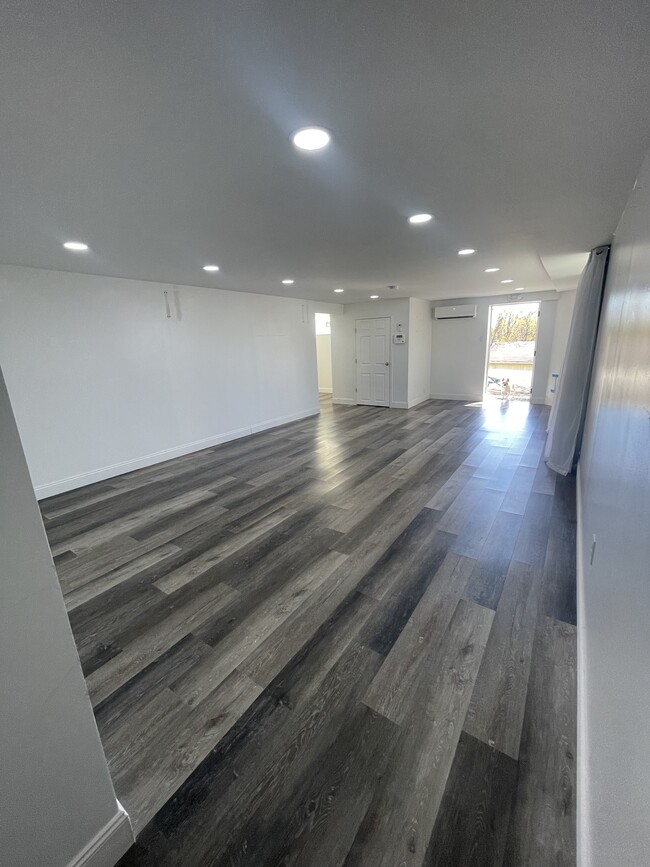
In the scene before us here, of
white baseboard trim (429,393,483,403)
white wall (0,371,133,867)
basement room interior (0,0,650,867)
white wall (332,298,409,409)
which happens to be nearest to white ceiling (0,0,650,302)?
basement room interior (0,0,650,867)

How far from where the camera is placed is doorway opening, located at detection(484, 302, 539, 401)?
758 cm

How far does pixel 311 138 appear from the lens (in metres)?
1.40

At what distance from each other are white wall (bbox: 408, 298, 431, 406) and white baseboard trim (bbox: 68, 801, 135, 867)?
7.09 metres

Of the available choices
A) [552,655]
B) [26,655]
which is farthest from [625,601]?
[26,655]

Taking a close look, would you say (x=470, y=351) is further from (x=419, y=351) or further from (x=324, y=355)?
(x=324, y=355)

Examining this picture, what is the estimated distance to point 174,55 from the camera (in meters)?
0.98

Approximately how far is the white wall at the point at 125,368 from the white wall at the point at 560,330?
5.10 m

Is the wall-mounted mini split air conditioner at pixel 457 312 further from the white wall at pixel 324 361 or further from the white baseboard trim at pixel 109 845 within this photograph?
the white baseboard trim at pixel 109 845

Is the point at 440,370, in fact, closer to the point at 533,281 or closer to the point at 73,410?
the point at 533,281

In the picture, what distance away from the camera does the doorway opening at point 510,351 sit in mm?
7578

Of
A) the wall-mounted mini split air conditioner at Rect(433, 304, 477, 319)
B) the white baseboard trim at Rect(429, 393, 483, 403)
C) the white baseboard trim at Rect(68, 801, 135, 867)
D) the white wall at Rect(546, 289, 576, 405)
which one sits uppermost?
the wall-mounted mini split air conditioner at Rect(433, 304, 477, 319)

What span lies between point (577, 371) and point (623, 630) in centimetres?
334

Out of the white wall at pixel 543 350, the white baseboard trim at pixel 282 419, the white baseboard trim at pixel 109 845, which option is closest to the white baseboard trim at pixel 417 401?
the white baseboard trim at pixel 282 419

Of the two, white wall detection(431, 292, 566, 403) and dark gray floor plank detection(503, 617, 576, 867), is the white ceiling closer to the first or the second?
dark gray floor plank detection(503, 617, 576, 867)
